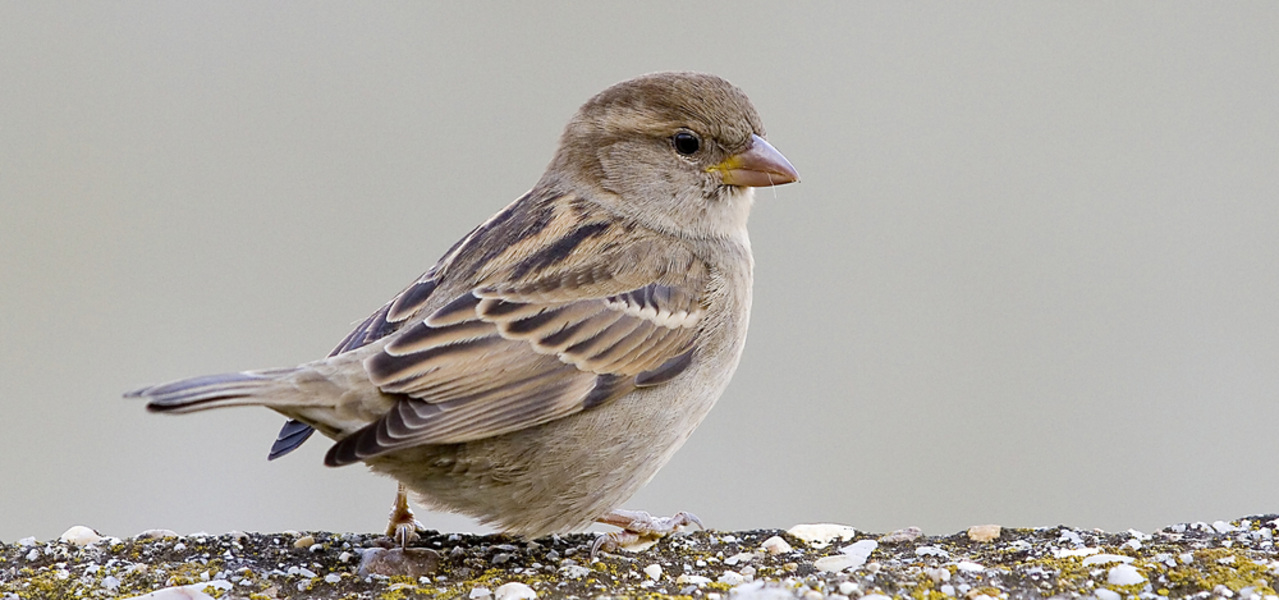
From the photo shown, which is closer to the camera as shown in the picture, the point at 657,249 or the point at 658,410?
the point at 658,410

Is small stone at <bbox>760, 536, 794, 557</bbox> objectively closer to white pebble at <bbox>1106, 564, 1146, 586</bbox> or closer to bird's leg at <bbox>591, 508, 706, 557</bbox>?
bird's leg at <bbox>591, 508, 706, 557</bbox>

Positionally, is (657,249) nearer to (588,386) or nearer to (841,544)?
(588,386)

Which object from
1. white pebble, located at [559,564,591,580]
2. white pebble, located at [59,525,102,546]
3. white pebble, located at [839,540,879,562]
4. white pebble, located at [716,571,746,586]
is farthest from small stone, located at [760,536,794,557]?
white pebble, located at [59,525,102,546]

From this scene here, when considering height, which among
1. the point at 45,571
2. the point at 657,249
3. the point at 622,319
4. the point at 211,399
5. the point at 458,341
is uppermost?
the point at 657,249

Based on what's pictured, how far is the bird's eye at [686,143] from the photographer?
18.2ft

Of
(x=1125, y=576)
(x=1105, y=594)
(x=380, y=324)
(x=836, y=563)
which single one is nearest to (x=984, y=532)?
(x=836, y=563)

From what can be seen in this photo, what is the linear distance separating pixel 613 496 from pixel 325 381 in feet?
3.58

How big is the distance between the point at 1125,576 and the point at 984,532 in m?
0.92

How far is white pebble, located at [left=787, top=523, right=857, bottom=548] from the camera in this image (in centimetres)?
463

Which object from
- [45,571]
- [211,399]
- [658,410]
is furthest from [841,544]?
[45,571]

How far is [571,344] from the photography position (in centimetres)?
466

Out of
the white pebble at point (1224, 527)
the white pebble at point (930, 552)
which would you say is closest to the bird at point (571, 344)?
the white pebble at point (930, 552)

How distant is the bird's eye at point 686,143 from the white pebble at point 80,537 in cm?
266

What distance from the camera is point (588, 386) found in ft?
15.1
